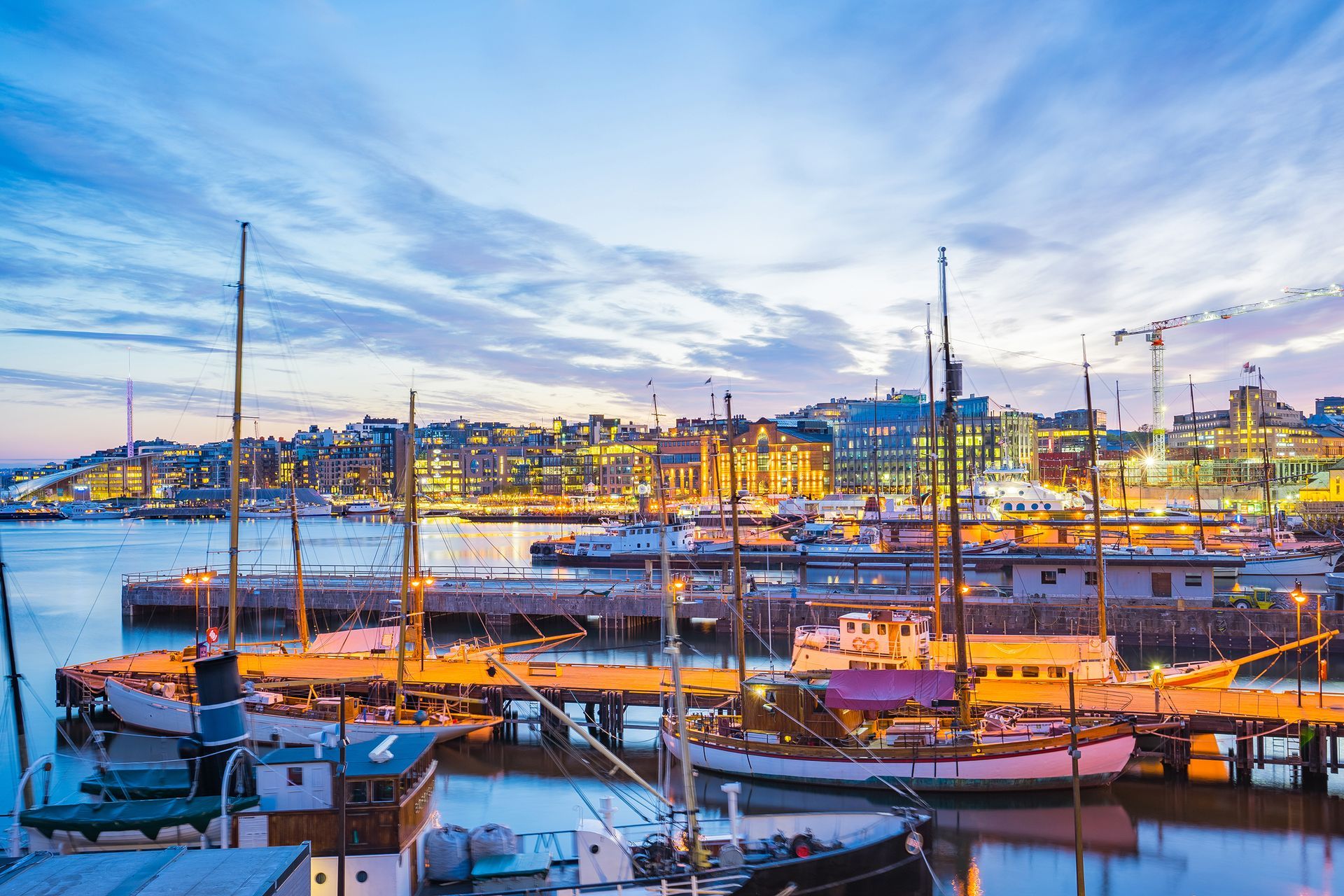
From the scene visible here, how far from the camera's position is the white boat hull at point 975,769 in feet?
75.2

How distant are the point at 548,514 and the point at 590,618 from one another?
127 meters

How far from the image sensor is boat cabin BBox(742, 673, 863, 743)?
23.5 m

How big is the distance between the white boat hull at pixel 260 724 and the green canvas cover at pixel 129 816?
946cm

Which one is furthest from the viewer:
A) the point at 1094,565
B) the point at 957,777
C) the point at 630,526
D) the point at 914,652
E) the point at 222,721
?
the point at 630,526

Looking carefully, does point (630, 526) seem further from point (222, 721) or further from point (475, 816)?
point (222, 721)

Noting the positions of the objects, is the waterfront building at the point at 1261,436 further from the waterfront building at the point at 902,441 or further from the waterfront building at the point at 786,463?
the waterfront building at the point at 786,463

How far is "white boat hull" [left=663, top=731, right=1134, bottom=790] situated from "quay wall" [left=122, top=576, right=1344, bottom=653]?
56.6ft

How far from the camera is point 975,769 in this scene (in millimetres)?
23016

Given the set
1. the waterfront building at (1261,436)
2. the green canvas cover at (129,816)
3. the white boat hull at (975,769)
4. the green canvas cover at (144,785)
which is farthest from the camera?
the waterfront building at (1261,436)

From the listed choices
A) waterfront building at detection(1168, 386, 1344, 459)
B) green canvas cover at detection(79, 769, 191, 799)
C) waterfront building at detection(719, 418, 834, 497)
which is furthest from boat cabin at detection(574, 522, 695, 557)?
waterfront building at detection(1168, 386, 1344, 459)

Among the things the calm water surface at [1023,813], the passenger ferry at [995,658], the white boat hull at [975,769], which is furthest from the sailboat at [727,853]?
the passenger ferry at [995,658]

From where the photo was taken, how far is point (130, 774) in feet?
55.7

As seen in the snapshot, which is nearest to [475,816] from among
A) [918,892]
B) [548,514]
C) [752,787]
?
[752,787]

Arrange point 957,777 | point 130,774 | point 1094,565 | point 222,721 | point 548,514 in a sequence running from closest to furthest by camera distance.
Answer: point 222,721 < point 130,774 < point 957,777 < point 1094,565 < point 548,514
